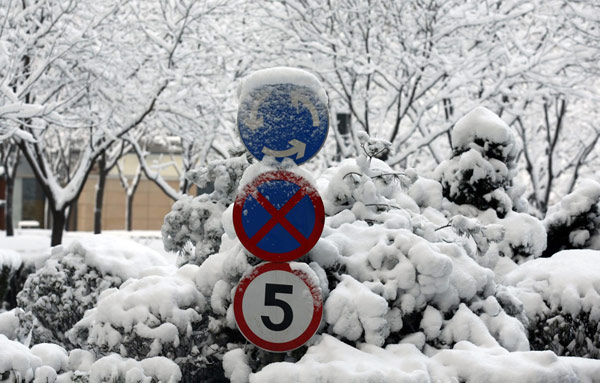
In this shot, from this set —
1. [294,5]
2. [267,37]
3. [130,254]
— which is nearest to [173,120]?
[267,37]

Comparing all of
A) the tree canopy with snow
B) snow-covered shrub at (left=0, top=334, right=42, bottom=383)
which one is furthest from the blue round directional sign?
snow-covered shrub at (left=0, top=334, right=42, bottom=383)

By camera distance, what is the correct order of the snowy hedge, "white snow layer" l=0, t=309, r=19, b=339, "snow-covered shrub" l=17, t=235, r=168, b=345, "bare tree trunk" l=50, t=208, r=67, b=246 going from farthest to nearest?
"bare tree trunk" l=50, t=208, r=67, b=246
"snow-covered shrub" l=17, t=235, r=168, b=345
"white snow layer" l=0, t=309, r=19, b=339
the snowy hedge

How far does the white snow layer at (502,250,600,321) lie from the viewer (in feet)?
16.0

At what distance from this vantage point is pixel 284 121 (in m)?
3.80

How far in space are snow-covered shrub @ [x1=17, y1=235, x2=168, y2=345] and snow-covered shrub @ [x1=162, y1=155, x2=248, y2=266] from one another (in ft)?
1.75

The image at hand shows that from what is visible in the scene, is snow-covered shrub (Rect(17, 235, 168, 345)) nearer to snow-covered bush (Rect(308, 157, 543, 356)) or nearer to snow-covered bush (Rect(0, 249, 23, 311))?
snow-covered bush (Rect(0, 249, 23, 311))

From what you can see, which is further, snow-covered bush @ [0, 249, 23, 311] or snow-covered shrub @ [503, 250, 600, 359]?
snow-covered bush @ [0, 249, 23, 311]

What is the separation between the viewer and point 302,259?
4.02 m

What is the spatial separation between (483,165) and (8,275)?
253 inches

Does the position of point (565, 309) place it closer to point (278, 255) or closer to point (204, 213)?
point (278, 255)

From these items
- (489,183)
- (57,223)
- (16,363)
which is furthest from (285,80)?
(57,223)

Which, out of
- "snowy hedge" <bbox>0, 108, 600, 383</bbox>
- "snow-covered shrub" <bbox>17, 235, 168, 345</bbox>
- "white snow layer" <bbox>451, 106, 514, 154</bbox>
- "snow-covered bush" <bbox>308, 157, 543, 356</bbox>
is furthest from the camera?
"white snow layer" <bbox>451, 106, 514, 154</bbox>

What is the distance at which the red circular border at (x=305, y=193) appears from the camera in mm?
3693

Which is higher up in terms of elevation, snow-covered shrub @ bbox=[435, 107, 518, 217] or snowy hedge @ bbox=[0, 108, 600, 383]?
snow-covered shrub @ bbox=[435, 107, 518, 217]
